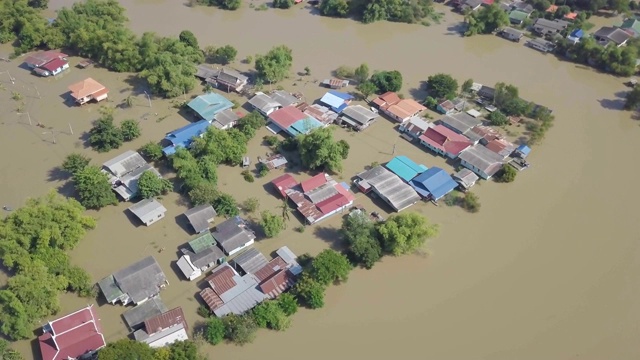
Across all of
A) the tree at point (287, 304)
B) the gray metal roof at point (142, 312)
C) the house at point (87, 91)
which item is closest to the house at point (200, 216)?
the gray metal roof at point (142, 312)

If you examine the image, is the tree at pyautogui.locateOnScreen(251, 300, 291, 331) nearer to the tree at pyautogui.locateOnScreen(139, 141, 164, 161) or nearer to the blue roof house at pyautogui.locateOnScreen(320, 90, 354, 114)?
the tree at pyautogui.locateOnScreen(139, 141, 164, 161)

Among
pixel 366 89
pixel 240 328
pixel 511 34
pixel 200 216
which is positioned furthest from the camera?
pixel 511 34

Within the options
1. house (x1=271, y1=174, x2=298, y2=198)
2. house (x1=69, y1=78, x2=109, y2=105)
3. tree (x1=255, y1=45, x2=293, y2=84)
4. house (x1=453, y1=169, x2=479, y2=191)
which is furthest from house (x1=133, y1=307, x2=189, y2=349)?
tree (x1=255, y1=45, x2=293, y2=84)

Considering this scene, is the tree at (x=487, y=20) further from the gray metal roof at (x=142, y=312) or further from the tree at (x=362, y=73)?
the gray metal roof at (x=142, y=312)

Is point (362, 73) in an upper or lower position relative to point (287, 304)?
upper

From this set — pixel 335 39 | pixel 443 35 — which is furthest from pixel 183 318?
pixel 443 35

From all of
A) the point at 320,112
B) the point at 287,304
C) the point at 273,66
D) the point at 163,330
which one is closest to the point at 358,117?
the point at 320,112

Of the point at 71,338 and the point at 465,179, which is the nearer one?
the point at 71,338

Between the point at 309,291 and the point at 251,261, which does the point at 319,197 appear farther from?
the point at 309,291
